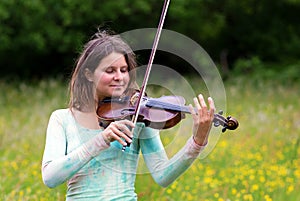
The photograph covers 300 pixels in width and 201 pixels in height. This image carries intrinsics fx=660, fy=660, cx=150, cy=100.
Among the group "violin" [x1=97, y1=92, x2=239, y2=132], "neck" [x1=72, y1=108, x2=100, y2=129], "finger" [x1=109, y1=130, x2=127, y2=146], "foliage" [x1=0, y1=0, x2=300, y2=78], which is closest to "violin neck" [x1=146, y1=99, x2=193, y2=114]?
"violin" [x1=97, y1=92, x2=239, y2=132]

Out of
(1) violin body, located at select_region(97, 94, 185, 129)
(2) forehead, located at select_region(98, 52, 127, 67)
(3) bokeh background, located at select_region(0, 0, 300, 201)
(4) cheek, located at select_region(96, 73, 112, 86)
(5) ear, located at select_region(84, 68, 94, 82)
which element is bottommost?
(1) violin body, located at select_region(97, 94, 185, 129)

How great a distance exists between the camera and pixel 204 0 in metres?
13.4

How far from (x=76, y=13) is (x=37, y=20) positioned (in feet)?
2.33

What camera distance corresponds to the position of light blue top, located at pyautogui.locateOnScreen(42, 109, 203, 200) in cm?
259

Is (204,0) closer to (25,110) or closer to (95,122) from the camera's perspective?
(25,110)

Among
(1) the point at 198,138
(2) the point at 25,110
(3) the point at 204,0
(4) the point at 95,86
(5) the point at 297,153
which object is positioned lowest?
(1) the point at 198,138

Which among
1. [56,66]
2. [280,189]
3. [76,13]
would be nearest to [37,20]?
[76,13]

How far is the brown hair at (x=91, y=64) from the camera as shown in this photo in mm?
2719

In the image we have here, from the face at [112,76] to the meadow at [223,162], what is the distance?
1.18 m

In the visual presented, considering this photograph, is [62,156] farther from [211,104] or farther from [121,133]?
[211,104]

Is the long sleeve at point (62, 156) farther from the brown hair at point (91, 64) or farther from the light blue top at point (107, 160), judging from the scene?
the brown hair at point (91, 64)

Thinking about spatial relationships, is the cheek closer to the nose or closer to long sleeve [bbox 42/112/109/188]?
the nose

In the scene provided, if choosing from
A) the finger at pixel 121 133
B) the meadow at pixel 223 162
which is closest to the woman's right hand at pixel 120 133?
the finger at pixel 121 133

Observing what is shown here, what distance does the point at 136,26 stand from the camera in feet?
42.8
